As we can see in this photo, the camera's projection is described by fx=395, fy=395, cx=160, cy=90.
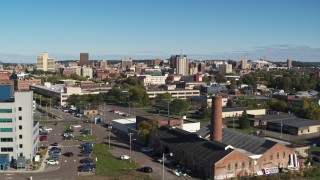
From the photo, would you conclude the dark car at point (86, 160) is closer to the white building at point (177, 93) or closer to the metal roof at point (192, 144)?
the metal roof at point (192, 144)

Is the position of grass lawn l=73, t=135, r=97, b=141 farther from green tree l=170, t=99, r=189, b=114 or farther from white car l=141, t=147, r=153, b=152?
green tree l=170, t=99, r=189, b=114

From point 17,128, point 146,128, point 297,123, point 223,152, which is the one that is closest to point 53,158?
point 17,128

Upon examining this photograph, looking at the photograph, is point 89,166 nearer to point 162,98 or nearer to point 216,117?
point 216,117

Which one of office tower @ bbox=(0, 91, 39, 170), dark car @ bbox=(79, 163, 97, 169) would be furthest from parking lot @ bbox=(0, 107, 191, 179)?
office tower @ bbox=(0, 91, 39, 170)

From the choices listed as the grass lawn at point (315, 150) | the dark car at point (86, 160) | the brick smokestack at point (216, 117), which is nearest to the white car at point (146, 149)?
the dark car at point (86, 160)

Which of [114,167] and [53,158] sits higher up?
[53,158]
